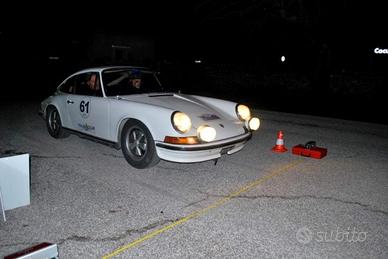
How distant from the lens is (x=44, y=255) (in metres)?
2.53

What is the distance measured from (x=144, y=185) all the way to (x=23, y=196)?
56.8 inches

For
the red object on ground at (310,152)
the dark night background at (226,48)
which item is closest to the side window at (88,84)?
the red object on ground at (310,152)

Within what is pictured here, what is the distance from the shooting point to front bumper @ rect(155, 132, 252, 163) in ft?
14.9

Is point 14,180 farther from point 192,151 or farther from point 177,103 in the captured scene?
point 177,103

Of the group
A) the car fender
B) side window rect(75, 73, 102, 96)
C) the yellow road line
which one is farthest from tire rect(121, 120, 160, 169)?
the yellow road line

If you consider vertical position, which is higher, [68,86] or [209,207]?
[68,86]

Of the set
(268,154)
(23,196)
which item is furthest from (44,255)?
(268,154)

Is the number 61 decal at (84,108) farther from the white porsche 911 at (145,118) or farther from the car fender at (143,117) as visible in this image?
the car fender at (143,117)

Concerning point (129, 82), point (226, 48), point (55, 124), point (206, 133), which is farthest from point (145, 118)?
point (226, 48)

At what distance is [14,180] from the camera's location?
3674mm

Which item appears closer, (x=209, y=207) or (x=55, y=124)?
(x=209, y=207)

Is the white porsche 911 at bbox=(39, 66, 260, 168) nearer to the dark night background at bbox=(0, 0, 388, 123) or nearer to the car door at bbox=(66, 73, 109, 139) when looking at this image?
the car door at bbox=(66, 73, 109, 139)

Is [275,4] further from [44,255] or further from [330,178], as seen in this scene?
[44,255]

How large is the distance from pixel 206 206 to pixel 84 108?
311 centimetres
